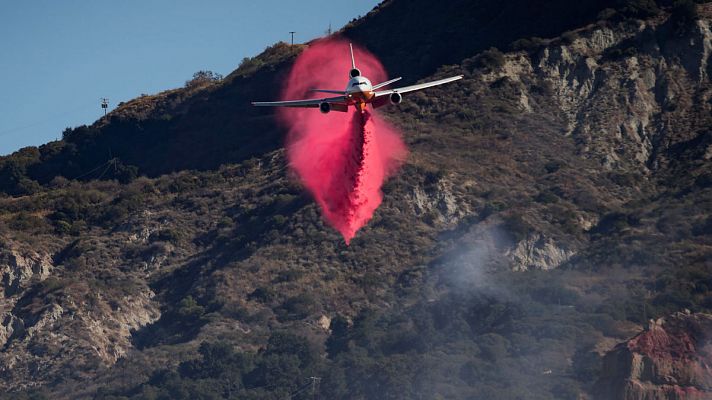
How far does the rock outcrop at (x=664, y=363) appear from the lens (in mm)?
85625

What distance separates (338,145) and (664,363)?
29.4 meters

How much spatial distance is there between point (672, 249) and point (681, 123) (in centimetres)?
2154

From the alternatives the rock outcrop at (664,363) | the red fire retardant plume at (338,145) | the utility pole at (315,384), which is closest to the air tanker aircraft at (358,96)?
the red fire retardant plume at (338,145)

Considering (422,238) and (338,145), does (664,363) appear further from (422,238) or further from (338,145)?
(422,238)

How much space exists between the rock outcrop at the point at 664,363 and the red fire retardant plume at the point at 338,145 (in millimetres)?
20694

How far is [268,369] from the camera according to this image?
338ft

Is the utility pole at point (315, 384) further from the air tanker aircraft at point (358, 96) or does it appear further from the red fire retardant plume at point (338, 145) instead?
the air tanker aircraft at point (358, 96)

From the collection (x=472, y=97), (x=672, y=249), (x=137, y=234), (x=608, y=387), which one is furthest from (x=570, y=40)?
(x=608, y=387)

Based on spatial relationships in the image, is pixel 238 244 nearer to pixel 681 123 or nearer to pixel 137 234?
pixel 137 234

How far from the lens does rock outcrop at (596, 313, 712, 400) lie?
3371 inches

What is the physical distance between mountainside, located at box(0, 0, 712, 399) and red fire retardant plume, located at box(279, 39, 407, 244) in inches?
67.8

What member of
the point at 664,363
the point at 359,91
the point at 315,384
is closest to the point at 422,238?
the point at 315,384

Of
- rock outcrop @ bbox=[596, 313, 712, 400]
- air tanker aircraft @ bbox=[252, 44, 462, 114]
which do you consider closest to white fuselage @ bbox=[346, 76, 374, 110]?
air tanker aircraft @ bbox=[252, 44, 462, 114]

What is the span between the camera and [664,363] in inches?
3420
